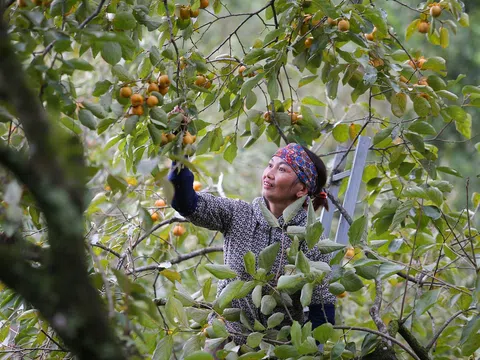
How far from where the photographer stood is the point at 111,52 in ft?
5.46

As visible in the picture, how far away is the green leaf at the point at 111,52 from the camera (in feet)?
5.44

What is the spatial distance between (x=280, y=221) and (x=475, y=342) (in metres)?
0.66

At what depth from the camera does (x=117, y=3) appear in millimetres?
1869

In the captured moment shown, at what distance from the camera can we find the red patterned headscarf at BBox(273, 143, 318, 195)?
2.17 m

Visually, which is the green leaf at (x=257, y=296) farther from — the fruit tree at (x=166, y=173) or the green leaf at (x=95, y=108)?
the green leaf at (x=95, y=108)

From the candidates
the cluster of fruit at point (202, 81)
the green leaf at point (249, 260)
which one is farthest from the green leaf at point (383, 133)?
the green leaf at point (249, 260)

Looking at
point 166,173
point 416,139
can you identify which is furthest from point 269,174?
point 166,173

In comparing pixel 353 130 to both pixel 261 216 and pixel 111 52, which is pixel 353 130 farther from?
pixel 111 52

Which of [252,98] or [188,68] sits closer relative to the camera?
[188,68]

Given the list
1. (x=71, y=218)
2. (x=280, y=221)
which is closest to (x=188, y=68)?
(x=280, y=221)

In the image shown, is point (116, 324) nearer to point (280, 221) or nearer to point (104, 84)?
point (104, 84)

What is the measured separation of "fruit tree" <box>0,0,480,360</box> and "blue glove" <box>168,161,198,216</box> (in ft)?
0.30

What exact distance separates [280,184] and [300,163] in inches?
4.0

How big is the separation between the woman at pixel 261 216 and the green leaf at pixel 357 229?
0.82 feet
